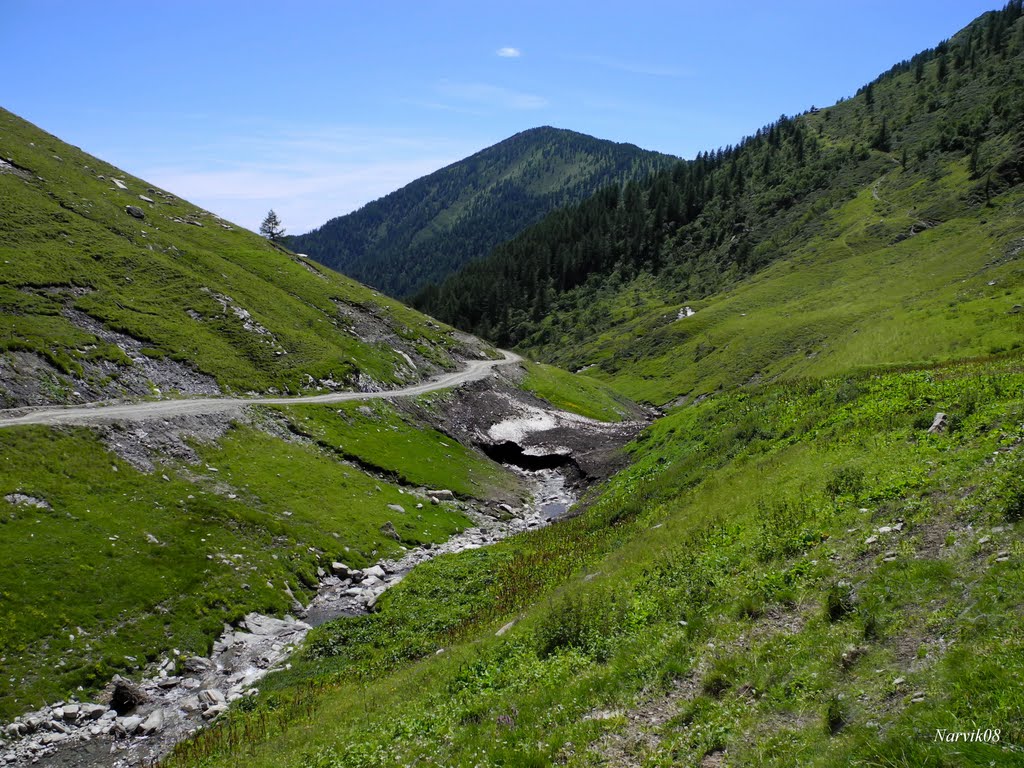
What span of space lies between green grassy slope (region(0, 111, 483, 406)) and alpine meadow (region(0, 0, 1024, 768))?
1.58ft

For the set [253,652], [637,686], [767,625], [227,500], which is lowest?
[253,652]

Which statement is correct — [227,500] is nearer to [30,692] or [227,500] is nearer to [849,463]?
[30,692]

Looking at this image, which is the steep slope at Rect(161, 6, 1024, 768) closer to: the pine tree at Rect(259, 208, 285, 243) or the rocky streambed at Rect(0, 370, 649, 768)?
the rocky streambed at Rect(0, 370, 649, 768)

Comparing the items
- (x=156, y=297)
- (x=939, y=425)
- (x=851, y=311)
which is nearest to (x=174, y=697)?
(x=939, y=425)

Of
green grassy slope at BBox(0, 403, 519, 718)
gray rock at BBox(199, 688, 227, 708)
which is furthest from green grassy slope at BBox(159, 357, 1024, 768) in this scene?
green grassy slope at BBox(0, 403, 519, 718)

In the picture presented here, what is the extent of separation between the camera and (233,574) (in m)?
31.7

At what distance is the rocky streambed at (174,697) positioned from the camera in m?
19.9

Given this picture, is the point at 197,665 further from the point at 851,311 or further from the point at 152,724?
the point at 851,311

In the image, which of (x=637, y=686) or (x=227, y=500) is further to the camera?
(x=227, y=500)

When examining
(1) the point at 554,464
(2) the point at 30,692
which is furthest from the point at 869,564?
(1) the point at 554,464

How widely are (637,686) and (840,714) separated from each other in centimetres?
453

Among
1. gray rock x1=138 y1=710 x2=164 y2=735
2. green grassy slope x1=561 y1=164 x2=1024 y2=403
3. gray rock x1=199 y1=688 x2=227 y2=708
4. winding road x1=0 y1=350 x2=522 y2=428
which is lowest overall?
gray rock x1=138 y1=710 x2=164 y2=735

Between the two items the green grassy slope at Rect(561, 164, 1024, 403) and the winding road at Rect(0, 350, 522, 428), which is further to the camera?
the green grassy slope at Rect(561, 164, 1024, 403)

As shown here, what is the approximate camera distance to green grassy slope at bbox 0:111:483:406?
167ft
